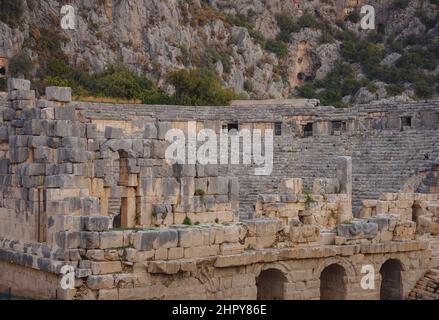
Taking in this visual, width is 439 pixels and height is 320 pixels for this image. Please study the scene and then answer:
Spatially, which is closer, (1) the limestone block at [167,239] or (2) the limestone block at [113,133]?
(1) the limestone block at [167,239]

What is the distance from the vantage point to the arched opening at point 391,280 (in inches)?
707

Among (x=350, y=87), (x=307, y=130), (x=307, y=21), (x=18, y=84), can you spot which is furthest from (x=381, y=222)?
(x=307, y=21)

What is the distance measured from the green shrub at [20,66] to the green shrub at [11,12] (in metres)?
3.08

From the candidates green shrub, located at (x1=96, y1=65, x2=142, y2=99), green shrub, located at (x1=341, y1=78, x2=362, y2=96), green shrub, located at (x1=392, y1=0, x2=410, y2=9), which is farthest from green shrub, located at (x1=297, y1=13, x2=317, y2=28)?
green shrub, located at (x1=96, y1=65, x2=142, y2=99)

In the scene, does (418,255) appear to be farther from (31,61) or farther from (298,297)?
(31,61)

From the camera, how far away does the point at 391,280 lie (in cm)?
1827

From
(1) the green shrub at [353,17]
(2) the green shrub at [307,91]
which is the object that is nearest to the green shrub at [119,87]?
(2) the green shrub at [307,91]

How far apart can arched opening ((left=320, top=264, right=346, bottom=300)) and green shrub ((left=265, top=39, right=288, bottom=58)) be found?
145 feet

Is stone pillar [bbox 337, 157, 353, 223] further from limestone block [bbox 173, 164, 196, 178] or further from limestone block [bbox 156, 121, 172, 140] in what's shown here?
limestone block [bbox 156, 121, 172, 140]

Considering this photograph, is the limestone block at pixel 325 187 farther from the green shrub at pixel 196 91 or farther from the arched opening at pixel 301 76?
Result: the arched opening at pixel 301 76

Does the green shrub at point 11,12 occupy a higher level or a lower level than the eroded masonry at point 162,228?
higher

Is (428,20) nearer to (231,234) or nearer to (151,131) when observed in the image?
(151,131)

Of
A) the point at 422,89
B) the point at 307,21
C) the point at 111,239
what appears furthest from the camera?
the point at 307,21

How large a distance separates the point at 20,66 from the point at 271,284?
30.7 metres
